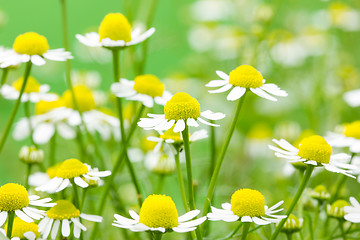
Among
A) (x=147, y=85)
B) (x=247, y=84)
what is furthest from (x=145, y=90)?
(x=247, y=84)

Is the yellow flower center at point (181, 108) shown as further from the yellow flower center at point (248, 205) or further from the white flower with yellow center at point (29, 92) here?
the white flower with yellow center at point (29, 92)

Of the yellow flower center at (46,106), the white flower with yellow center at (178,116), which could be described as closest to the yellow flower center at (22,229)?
the white flower with yellow center at (178,116)

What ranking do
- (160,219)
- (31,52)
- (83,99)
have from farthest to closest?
(83,99) < (31,52) < (160,219)

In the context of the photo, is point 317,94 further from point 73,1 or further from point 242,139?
point 73,1

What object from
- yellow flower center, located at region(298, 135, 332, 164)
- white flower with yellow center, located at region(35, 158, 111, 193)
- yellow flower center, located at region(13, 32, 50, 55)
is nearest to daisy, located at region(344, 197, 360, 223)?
yellow flower center, located at region(298, 135, 332, 164)

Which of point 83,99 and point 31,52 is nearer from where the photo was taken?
point 31,52

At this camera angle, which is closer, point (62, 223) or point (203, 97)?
point (62, 223)

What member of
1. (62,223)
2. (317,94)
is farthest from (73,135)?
(317,94)

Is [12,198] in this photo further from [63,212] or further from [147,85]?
[147,85]
